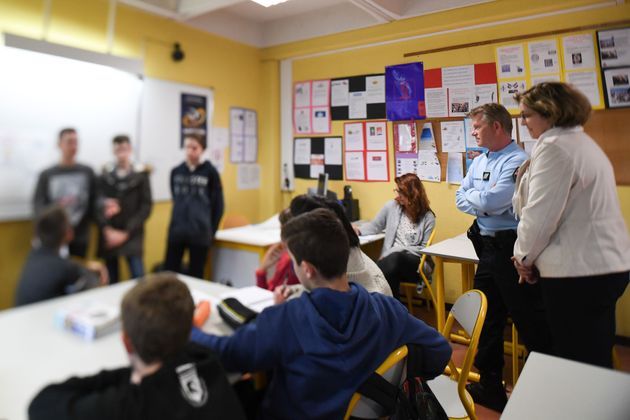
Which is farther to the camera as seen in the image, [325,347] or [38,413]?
[325,347]

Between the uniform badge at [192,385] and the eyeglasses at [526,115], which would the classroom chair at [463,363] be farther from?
the uniform badge at [192,385]

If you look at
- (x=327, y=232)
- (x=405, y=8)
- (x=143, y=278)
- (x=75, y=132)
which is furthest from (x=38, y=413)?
(x=405, y=8)

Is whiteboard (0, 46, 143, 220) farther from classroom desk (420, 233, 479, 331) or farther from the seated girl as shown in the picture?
classroom desk (420, 233, 479, 331)

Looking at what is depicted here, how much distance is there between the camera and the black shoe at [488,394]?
4.31 ft

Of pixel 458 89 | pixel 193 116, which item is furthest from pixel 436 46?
pixel 193 116

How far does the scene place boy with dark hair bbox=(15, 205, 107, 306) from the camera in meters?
0.33

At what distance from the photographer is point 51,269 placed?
1.18ft

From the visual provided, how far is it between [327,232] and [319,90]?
0.36m

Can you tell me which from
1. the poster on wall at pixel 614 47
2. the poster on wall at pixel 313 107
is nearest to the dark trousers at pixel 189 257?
the poster on wall at pixel 313 107

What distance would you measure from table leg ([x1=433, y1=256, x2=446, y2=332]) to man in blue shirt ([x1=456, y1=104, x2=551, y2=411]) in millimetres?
96

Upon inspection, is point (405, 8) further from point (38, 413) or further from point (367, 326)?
point (38, 413)

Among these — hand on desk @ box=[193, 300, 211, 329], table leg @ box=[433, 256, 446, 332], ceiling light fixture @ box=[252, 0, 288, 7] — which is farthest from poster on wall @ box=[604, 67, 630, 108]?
hand on desk @ box=[193, 300, 211, 329]

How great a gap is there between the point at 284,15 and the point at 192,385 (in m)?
0.63

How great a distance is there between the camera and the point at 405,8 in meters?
0.86
